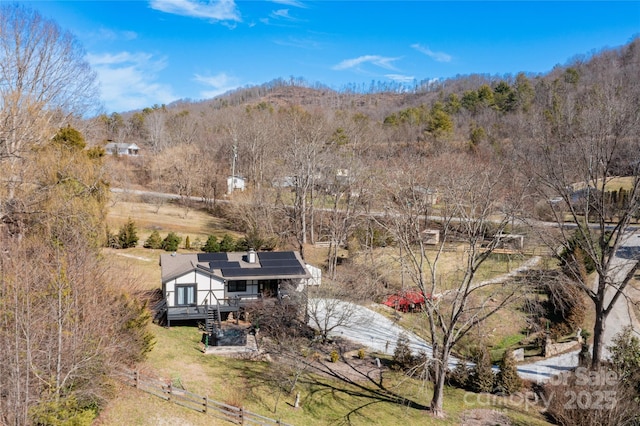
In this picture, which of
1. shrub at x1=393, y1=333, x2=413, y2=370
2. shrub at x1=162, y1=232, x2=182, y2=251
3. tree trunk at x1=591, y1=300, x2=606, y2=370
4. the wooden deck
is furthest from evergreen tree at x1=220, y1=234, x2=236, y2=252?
tree trunk at x1=591, y1=300, x2=606, y2=370

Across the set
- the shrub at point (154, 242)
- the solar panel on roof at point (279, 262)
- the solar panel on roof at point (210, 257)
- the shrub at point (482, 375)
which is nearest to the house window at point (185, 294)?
the solar panel on roof at point (210, 257)

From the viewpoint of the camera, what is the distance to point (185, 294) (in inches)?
979

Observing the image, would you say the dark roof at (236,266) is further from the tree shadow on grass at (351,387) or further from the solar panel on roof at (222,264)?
the tree shadow on grass at (351,387)

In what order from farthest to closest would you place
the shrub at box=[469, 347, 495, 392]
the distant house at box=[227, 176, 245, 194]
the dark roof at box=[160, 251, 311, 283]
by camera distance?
the distant house at box=[227, 176, 245, 194] < the dark roof at box=[160, 251, 311, 283] < the shrub at box=[469, 347, 495, 392]

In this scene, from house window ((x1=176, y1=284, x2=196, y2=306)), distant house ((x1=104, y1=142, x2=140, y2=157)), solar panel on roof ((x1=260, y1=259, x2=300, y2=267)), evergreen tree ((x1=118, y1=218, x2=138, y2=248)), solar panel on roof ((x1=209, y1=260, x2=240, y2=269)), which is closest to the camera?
house window ((x1=176, y1=284, x2=196, y2=306))

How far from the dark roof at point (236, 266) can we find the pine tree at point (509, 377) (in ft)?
38.1

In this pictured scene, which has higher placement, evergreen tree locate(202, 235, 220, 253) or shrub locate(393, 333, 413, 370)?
evergreen tree locate(202, 235, 220, 253)

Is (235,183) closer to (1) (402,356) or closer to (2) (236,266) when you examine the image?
(2) (236,266)

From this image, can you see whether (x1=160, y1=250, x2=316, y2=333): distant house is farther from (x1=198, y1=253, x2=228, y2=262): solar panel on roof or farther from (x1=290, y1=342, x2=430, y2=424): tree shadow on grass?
(x1=290, y1=342, x2=430, y2=424): tree shadow on grass

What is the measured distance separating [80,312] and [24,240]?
7458 millimetres

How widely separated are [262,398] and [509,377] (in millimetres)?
10473

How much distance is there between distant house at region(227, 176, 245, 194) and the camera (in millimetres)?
58531

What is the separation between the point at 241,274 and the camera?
2594cm

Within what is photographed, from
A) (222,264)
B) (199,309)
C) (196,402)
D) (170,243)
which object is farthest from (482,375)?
(170,243)
